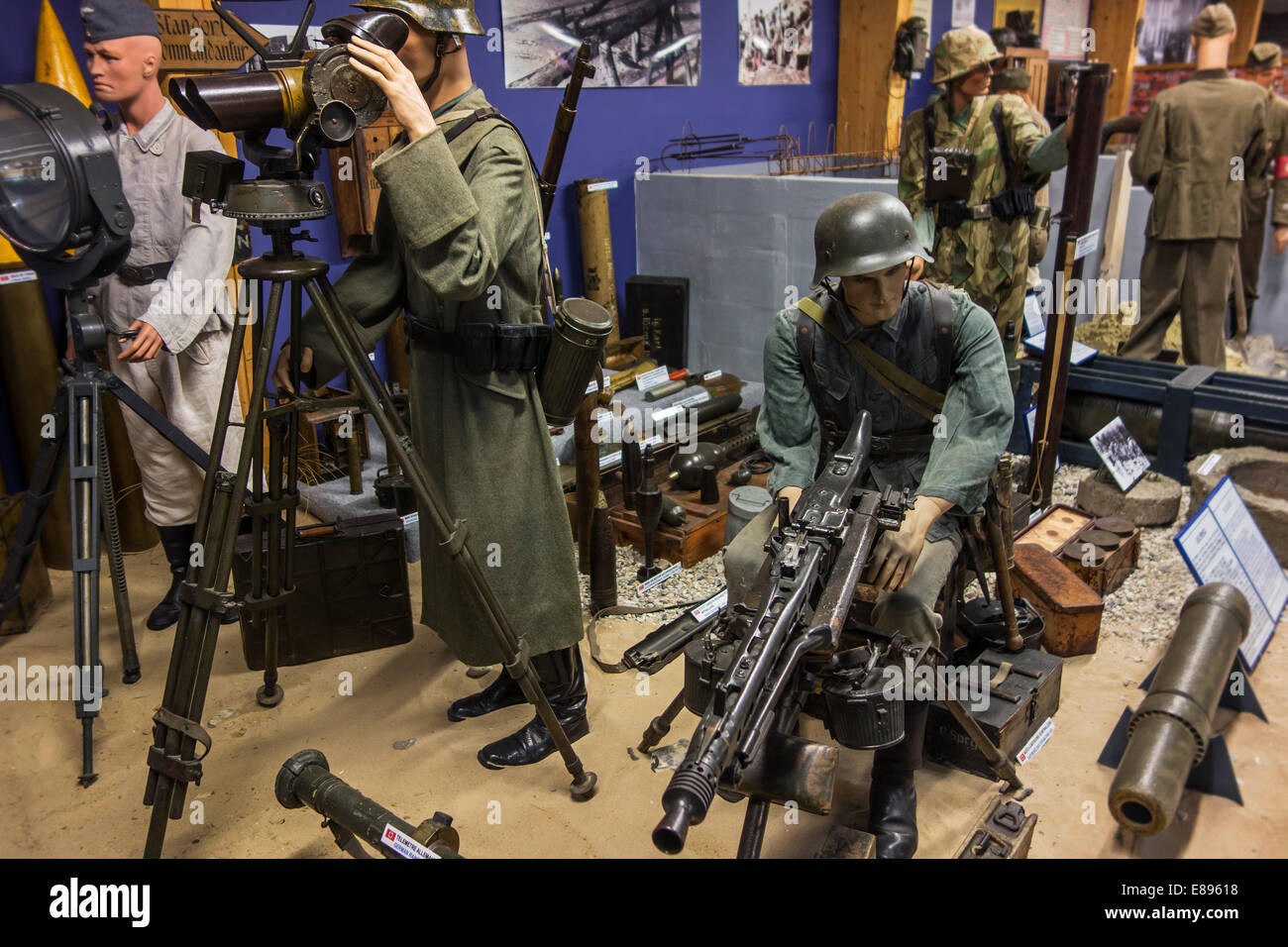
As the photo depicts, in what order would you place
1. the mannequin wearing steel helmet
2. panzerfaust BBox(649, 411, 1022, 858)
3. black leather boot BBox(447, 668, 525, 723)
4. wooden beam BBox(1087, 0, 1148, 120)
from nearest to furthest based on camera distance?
panzerfaust BBox(649, 411, 1022, 858)
the mannequin wearing steel helmet
black leather boot BBox(447, 668, 525, 723)
wooden beam BBox(1087, 0, 1148, 120)

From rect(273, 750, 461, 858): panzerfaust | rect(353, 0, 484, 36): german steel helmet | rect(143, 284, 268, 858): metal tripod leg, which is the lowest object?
rect(273, 750, 461, 858): panzerfaust

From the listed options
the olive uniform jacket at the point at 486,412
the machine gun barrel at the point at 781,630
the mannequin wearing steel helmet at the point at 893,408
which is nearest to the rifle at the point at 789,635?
the machine gun barrel at the point at 781,630

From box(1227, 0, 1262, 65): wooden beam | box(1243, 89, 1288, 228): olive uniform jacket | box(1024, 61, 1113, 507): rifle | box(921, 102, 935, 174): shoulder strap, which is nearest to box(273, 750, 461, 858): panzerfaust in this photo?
box(1024, 61, 1113, 507): rifle

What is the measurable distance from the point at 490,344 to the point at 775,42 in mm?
5637

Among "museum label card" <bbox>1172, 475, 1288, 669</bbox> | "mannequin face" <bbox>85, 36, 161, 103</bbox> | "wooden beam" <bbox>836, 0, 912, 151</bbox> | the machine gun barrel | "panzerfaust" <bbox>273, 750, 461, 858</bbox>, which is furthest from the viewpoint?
"wooden beam" <bbox>836, 0, 912, 151</bbox>

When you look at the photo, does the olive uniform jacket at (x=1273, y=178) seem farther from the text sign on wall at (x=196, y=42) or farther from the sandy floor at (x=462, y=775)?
the text sign on wall at (x=196, y=42)

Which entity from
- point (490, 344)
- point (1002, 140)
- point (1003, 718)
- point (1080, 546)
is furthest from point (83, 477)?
point (1002, 140)

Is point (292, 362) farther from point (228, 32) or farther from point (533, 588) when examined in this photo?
point (228, 32)

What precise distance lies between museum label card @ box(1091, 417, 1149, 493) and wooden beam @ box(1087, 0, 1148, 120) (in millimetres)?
6606

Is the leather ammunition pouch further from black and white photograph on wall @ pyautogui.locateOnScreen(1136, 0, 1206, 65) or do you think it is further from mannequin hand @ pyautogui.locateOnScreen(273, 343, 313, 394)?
black and white photograph on wall @ pyautogui.locateOnScreen(1136, 0, 1206, 65)

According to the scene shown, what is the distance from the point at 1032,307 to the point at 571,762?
402 centimetres

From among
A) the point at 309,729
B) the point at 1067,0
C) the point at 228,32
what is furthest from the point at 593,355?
the point at 1067,0

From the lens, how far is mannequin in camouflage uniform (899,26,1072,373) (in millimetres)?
4855

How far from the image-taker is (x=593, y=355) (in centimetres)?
282
